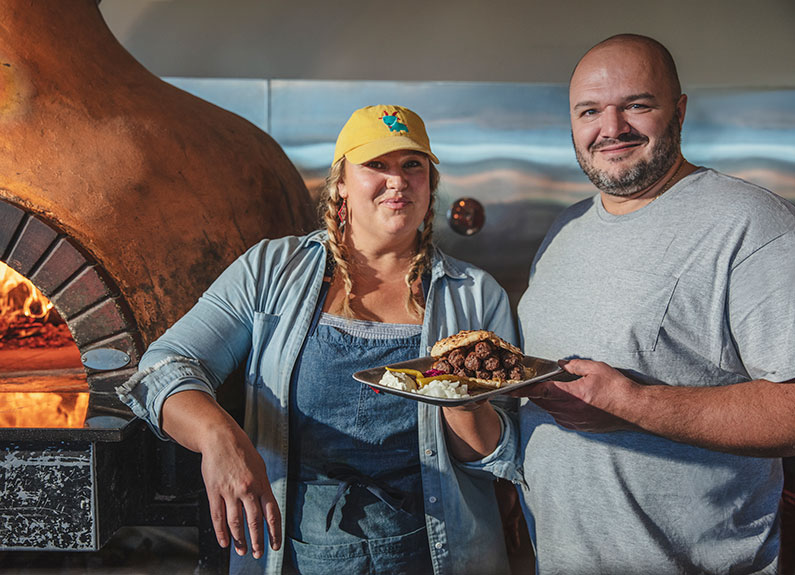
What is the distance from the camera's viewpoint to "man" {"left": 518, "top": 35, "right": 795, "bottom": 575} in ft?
4.44

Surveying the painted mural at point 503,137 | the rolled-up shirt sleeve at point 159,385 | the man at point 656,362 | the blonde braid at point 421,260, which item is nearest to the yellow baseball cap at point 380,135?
the blonde braid at point 421,260

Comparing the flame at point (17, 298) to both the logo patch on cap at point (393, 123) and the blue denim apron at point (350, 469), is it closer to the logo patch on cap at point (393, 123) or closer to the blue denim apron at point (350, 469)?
the blue denim apron at point (350, 469)

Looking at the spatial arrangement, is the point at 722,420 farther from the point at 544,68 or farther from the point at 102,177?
the point at 544,68

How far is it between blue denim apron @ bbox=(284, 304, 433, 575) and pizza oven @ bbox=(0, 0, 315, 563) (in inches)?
23.0

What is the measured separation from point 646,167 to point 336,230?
32.0 inches

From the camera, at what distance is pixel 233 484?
1290 mm

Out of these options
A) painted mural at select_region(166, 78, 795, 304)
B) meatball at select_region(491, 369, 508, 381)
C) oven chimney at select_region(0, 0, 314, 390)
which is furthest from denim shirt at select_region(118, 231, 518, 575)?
painted mural at select_region(166, 78, 795, 304)

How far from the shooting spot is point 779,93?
2977mm

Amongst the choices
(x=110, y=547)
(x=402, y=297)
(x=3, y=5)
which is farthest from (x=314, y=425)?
(x=3, y=5)

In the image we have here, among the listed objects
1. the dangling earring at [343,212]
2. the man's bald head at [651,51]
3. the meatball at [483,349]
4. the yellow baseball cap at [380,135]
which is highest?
the man's bald head at [651,51]

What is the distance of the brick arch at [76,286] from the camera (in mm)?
1929

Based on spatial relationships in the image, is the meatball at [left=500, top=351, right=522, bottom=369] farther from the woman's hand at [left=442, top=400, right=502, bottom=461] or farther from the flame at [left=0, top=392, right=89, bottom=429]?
the flame at [left=0, top=392, right=89, bottom=429]

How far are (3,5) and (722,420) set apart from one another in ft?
7.72

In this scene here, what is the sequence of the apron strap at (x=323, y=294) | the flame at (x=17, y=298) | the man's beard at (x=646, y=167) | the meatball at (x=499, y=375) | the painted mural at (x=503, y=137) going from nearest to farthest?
the meatball at (x=499, y=375), the man's beard at (x=646, y=167), the apron strap at (x=323, y=294), the flame at (x=17, y=298), the painted mural at (x=503, y=137)
